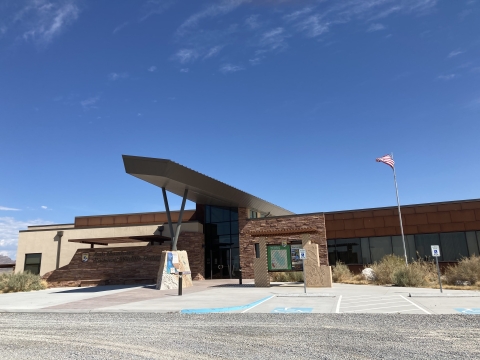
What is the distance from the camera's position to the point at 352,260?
2855 centimetres

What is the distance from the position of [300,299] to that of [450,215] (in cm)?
1709

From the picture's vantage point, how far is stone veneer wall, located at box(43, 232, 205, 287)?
26609mm

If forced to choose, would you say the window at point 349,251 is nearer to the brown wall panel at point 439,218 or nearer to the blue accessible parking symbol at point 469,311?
the brown wall panel at point 439,218

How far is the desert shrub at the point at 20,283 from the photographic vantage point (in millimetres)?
24094

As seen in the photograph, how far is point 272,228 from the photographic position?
28.4 meters

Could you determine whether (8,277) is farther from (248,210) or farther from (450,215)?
(450,215)

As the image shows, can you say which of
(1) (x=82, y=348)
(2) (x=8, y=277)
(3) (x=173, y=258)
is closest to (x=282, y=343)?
(1) (x=82, y=348)

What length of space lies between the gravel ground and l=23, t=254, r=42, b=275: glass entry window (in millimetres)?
22770

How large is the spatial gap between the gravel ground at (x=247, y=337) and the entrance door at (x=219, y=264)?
1846 centimetres

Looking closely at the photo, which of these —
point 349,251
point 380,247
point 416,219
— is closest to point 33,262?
point 349,251

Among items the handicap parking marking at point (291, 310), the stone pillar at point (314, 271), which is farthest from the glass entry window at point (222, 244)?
the handicap parking marking at point (291, 310)

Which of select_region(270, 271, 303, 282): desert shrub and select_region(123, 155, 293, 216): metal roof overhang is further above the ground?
select_region(123, 155, 293, 216): metal roof overhang

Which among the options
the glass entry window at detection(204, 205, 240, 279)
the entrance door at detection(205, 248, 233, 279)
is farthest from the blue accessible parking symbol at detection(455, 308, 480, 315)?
the entrance door at detection(205, 248, 233, 279)

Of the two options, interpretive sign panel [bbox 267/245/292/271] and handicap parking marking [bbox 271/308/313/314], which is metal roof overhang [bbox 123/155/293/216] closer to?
interpretive sign panel [bbox 267/245/292/271]
